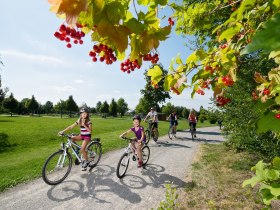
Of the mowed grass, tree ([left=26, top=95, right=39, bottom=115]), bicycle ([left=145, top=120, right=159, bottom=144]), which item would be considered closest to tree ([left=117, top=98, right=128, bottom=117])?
tree ([left=26, top=95, right=39, bottom=115])

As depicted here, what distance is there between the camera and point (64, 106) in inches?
3127

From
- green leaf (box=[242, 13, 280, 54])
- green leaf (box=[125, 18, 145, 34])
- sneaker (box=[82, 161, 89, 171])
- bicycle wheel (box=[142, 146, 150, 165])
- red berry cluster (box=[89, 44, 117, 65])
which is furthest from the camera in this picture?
bicycle wheel (box=[142, 146, 150, 165])

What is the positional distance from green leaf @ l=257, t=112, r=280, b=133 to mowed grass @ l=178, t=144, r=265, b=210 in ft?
8.75

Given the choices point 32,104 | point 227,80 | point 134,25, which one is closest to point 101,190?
point 227,80

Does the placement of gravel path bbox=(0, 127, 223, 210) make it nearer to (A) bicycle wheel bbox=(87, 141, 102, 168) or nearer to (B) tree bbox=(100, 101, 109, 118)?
(A) bicycle wheel bbox=(87, 141, 102, 168)

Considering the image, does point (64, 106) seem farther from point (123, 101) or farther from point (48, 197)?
point (48, 197)

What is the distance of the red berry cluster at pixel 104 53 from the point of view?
5.24ft

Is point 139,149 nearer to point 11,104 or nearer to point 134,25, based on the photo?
point 134,25

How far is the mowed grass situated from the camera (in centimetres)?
539

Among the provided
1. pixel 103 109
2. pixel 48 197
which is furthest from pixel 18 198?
pixel 103 109

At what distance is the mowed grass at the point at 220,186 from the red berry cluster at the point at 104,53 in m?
3.66

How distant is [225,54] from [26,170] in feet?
26.2

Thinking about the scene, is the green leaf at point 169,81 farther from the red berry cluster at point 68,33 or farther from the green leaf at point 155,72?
the red berry cluster at point 68,33

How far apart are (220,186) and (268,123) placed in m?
5.34
